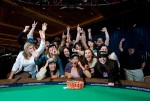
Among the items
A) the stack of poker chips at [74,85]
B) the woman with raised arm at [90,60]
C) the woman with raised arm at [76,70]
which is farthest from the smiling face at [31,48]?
the stack of poker chips at [74,85]

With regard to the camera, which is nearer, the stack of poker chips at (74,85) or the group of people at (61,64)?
the stack of poker chips at (74,85)

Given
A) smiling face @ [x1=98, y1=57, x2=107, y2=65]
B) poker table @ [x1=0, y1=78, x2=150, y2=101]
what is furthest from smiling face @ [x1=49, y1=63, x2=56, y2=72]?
smiling face @ [x1=98, y1=57, x2=107, y2=65]

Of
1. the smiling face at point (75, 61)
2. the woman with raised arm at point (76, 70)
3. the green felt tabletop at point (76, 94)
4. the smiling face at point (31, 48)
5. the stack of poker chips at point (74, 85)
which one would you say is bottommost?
the green felt tabletop at point (76, 94)

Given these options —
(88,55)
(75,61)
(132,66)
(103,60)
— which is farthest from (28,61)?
(132,66)

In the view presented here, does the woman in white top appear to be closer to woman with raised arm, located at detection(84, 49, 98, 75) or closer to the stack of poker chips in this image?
woman with raised arm, located at detection(84, 49, 98, 75)

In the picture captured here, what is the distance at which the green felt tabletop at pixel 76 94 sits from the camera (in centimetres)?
215

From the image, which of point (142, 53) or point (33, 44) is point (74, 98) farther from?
point (142, 53)

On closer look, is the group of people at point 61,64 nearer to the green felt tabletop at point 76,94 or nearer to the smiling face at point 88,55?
the smiling face at point 88,55

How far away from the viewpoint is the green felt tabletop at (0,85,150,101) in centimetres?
215

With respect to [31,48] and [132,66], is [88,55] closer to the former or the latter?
[31,48]

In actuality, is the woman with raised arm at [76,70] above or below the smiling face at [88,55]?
below

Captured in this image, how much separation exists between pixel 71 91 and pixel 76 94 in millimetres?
155

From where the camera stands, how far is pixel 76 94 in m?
2.31

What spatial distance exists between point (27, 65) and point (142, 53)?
4.55 meters
